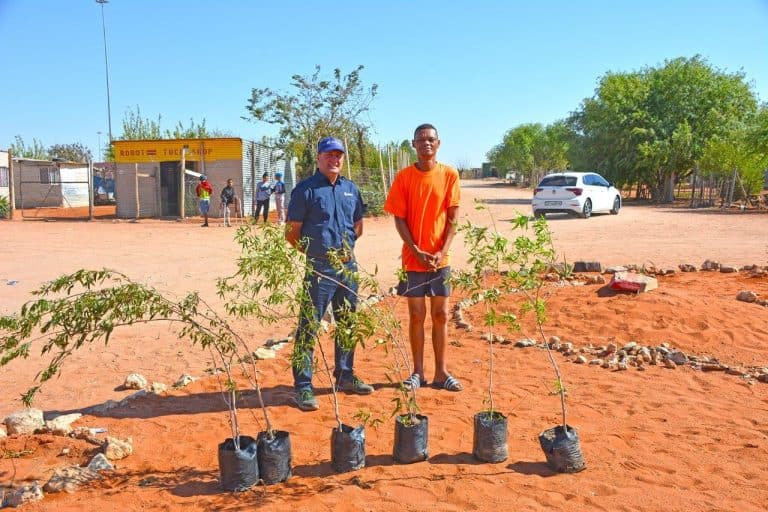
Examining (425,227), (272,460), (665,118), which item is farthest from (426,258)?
(665,118)

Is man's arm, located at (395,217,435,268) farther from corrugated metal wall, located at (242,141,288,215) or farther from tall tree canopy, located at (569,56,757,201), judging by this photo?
tall tree canopy, located at (569,56,757,201)

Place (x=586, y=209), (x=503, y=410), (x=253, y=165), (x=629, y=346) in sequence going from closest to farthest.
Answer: (x=503, y=410) → (x=629, y=346) → (x=586, y=209) → (x=253, y=165)

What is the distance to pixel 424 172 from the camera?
466 cm

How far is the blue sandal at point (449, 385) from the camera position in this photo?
15.7 ft

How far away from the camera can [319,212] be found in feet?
14.8

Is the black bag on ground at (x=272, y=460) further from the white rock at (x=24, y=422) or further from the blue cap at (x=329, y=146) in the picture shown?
the blue cap at (x=329, y=146)

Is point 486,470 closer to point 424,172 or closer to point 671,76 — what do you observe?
point 424,172

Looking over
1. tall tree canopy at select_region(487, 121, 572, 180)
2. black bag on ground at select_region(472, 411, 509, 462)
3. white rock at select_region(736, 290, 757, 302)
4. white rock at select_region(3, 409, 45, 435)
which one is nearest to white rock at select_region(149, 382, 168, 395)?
white rock at select_region(3, 409, 45, 435)

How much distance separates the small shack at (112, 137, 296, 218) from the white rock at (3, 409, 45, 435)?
20.2m

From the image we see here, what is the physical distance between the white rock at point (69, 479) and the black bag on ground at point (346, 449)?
1318mm

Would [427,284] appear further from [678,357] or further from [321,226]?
[678,357]

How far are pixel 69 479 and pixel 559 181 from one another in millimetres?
18201

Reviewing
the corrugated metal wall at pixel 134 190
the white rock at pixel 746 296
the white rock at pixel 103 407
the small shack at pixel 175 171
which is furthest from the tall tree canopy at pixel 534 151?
the white rock at pixel 103 407

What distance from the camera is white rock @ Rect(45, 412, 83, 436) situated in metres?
4.05
